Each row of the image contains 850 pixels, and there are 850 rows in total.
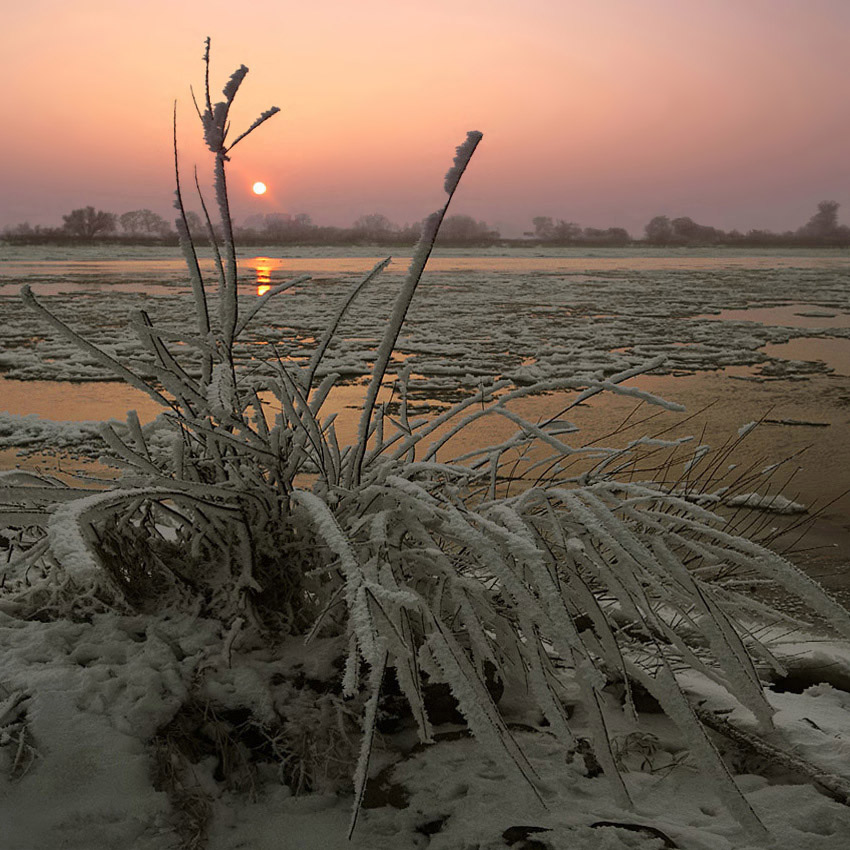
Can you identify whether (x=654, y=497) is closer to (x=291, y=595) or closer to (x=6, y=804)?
(x=291, y=595)

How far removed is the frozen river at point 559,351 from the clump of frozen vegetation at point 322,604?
0.75 ft

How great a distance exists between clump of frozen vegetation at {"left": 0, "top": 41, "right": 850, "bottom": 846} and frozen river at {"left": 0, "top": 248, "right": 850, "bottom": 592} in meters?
0.23

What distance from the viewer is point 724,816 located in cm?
110

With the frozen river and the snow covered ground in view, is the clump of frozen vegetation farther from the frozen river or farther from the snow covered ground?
the frozen river

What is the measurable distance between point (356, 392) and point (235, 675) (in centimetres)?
435

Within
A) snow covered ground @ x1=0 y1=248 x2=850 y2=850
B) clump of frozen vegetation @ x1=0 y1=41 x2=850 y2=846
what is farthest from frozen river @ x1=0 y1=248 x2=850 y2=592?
snow covered ground @ x1=0 y1=248 x2=850 y2=850

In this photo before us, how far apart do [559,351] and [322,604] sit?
6.15 metres

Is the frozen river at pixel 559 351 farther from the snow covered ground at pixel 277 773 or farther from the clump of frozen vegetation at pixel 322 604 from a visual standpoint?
the snow covered ground at pixel 277 773

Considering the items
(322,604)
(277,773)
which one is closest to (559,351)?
(322,604)

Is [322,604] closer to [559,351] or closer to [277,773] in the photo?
[277,773]

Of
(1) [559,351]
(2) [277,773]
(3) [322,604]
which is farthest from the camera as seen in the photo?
(1) [559,351]

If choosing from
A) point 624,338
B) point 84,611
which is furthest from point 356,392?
point 84,611

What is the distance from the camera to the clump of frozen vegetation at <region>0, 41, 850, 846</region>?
973mm

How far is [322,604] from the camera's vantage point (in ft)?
4.26
